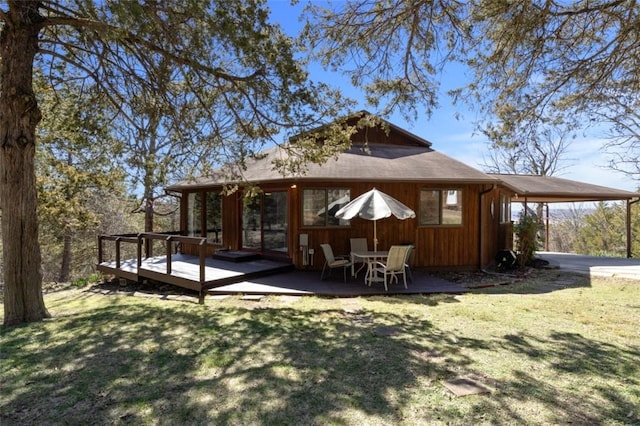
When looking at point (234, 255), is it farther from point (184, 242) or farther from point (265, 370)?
point (265, 370)

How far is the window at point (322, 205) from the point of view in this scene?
391 inches

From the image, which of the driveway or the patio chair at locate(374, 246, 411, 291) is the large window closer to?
the patio chair at locate(374, 246, 411, 291)

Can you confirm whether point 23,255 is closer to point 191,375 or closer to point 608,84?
point 191,375

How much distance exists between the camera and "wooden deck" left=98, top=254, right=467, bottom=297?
25.7ft

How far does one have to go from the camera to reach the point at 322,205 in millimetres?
9984

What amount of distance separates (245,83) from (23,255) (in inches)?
169

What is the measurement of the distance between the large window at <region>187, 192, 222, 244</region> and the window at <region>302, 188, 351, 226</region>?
146 inches

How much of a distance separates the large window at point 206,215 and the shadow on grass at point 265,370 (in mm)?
6789

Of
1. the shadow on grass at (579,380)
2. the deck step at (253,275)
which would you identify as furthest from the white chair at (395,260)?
the shadow on grass at (579,380)

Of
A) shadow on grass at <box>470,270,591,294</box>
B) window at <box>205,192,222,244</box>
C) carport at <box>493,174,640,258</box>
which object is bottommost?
shadow on grass at <box>470,270,591,294</box>

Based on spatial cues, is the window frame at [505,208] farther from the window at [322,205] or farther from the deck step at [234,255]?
the deck step at [234,255]

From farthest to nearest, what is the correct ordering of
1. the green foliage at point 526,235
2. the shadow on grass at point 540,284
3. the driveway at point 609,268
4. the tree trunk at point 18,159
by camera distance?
the green foliage at point 526,235
the driveway at point 609,268
the shadow on grass at point 540,284
the tree trunk at point 18,159

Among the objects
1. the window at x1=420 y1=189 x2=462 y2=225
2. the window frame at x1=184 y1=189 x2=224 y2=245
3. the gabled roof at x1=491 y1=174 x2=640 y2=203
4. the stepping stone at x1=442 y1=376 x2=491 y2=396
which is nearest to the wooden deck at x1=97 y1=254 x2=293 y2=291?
the window frame at x1=184 y1=189 x2=224 y2=245

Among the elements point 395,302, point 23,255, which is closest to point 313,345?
point 395,302
